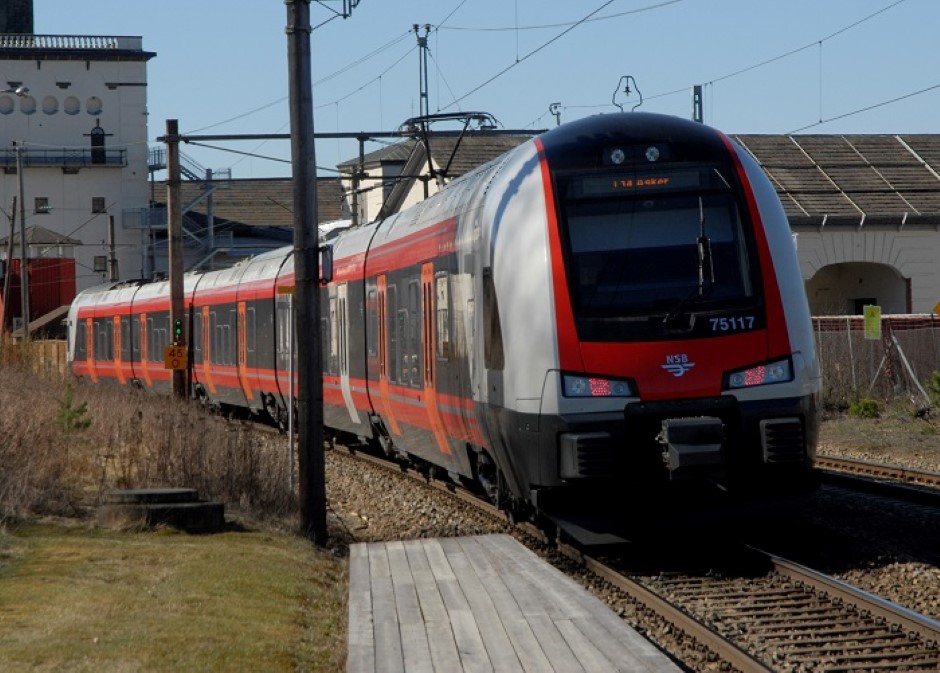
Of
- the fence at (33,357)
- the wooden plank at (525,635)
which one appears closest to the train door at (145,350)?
the fence at (33,357)

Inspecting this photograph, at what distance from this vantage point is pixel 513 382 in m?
11.3

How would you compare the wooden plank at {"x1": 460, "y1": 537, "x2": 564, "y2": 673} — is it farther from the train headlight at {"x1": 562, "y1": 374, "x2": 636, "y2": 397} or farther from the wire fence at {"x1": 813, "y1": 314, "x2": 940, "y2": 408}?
the wire fence at {"x1": 813, "y1": 314, "x2": 940, "y2": 408}

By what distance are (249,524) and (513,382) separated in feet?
10.8

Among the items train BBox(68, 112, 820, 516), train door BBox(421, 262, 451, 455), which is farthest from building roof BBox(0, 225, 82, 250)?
train BBox(68, 112, 820, 516)

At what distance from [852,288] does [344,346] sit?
896 inches

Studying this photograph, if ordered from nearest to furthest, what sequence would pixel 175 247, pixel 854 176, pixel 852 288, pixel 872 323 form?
pixel 872 323 → pixel 175 247 → pixel 852 288 → pixel 854 176

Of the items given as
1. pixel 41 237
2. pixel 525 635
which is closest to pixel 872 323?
pixel 525 635

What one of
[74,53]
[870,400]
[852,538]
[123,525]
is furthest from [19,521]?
[74,53]

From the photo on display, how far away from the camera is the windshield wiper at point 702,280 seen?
11.0 m

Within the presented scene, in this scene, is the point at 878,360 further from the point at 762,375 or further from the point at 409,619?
the point at 409,619

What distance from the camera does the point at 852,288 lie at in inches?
1572

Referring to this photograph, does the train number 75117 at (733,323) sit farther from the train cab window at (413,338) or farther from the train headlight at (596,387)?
A: the train cab window at (413,338)

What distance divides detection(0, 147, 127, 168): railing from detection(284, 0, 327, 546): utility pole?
2587 inches

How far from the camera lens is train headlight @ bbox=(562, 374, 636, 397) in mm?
10789
